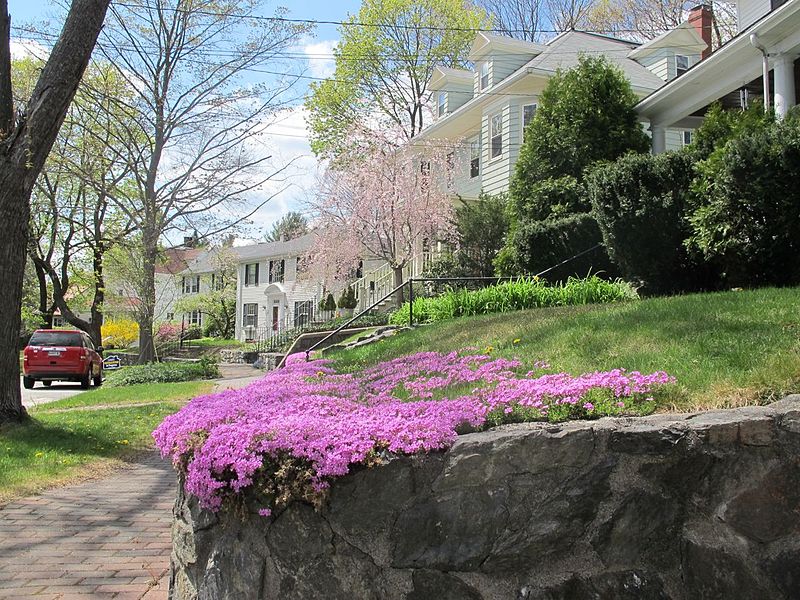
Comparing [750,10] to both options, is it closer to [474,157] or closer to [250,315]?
[474,157]

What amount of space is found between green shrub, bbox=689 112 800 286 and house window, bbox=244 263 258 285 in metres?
38.2

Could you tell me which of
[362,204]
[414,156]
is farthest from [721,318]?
[414,156]

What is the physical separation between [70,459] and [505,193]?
48.0 feet

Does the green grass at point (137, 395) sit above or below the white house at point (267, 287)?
below

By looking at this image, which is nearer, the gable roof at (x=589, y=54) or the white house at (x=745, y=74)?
the white house at (x=745, y=74)

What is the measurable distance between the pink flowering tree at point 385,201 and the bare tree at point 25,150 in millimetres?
11587

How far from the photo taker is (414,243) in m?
20.0

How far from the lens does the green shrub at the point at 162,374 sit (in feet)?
56.2

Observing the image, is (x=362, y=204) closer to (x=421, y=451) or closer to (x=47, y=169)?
(x=47, y=169)

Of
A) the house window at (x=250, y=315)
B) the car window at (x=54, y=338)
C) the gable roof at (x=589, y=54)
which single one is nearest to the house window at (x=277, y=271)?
the house window at (x=250, y=315)

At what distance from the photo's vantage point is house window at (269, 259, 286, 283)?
4112cm

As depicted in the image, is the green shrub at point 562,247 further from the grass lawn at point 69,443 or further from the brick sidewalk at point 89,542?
the brick sidewalk at point 89,542

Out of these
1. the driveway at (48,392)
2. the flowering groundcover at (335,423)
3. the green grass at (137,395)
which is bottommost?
the driveway at (48,392)

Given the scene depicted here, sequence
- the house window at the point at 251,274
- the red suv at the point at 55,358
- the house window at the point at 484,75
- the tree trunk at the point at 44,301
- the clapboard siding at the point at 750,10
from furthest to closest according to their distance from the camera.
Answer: the house window at the point at 251,274
the tree trunk at the point at 44,301
the house window at the point at 484,75
the red suv at the point at 55,358
the clapboard siding at the point at 750,10
